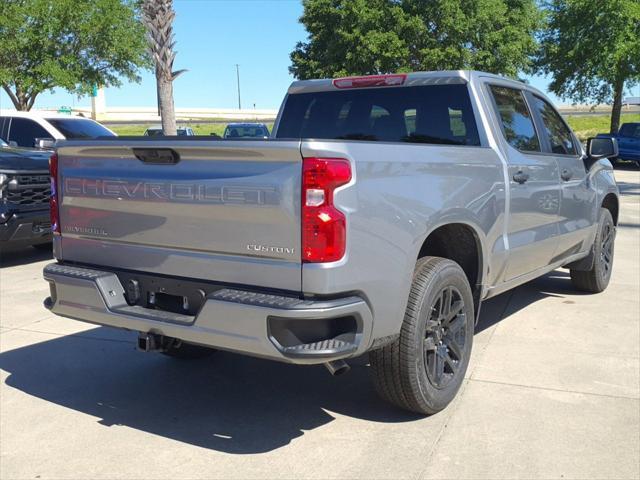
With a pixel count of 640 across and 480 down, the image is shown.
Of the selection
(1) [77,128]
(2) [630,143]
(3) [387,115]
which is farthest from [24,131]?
(2) [630,143]

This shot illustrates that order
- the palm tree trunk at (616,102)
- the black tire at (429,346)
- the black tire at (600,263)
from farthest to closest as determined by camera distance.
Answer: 1. the palm tree trunk at (616,102)
2. the black tire at (600,263)
3. the black tire at (429,346)

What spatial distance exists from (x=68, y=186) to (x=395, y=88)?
2.32 metres

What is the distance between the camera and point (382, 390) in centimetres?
370

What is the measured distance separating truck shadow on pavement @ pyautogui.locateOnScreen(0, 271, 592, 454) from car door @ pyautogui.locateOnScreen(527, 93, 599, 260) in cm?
208

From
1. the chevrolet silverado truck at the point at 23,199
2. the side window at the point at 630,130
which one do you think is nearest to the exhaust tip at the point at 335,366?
the chevrolet silverado truck at the point at 23,199

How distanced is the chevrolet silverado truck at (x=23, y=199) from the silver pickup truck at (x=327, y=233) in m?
4.05

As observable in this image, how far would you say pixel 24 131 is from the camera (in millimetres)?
11625

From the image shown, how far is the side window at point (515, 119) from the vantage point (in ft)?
15.6

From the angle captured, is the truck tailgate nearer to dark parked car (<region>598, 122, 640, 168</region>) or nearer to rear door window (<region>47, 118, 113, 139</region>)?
rear door window (<region>47, 118, 113, 139</region>)

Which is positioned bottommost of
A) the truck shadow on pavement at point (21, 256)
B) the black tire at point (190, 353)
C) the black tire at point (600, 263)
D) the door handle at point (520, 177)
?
the truck shadow on pavement at point (21, 256)

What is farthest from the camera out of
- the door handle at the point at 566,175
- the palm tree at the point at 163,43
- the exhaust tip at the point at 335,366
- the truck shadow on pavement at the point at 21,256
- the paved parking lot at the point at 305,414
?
the palm tree at the point at 163,43

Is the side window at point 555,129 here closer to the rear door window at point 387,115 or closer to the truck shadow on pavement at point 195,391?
the rear door window at point 387,115

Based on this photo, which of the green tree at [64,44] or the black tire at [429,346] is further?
the green tree at [64,44]

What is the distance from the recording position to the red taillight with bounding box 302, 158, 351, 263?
9.78ft
